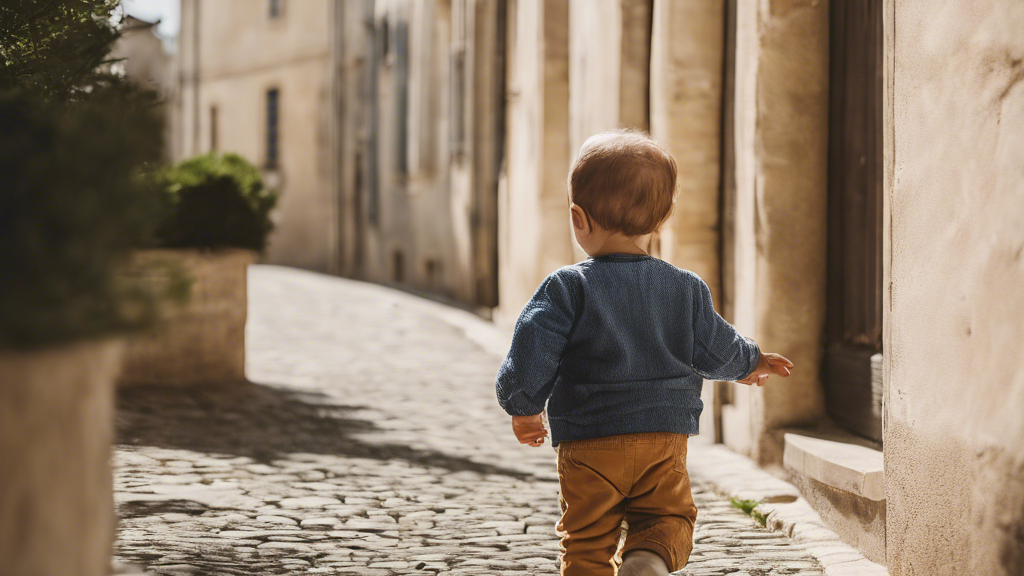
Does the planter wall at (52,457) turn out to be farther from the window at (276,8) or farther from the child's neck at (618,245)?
the window at (276,8)

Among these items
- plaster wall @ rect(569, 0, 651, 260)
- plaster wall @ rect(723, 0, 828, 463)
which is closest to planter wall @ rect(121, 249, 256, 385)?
plaster wall @ rect(569, 0, 651, 260)

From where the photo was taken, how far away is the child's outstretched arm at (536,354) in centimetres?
273

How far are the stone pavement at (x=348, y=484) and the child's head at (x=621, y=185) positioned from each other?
130cm

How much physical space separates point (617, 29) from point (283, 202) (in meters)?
18.1

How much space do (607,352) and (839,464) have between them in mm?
1660

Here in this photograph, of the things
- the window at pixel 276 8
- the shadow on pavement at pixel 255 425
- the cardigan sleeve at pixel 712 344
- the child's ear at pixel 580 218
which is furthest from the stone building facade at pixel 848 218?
the window at pixel 276 8

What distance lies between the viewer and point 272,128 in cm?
2584

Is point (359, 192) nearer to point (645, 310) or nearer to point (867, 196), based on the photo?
point (867, 196)

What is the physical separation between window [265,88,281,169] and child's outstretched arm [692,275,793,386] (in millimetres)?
23341

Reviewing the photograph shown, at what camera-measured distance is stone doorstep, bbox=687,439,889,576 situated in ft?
12.2

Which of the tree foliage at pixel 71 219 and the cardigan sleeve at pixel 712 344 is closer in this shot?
the tree foliage at pixel 71 219

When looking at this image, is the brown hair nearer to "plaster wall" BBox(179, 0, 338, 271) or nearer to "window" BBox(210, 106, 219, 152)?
"plaster wall" BBox(179, 0, 338, 271)

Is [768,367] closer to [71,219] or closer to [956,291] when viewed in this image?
[956,291]

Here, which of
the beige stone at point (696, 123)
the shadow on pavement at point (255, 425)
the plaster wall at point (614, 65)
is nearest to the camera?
the shadow on pavement at point (255, 425)
